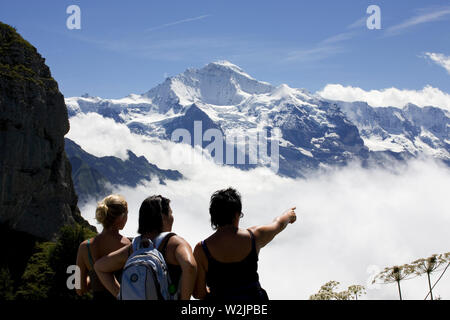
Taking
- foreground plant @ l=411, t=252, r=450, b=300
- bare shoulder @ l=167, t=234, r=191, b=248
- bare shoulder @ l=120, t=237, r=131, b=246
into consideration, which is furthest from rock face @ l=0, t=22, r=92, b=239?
bare shoulder @ l=167, t=234, r=191, b=248

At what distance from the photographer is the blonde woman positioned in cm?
797

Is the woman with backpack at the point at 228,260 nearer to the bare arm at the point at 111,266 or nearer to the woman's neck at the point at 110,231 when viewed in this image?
the bare arm at the point at 111,266

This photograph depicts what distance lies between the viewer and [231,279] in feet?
22.5

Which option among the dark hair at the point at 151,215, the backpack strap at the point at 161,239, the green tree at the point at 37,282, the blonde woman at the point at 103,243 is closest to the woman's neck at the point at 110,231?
the blonde woman at the point at 103,243

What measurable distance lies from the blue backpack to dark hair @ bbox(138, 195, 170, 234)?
0.59 metres

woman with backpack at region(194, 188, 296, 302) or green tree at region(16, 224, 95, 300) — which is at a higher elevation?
green tree at region(16, 224, 95, 300)

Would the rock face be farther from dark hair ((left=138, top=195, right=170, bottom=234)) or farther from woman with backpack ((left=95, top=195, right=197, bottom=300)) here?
dark hair ((left=138, top=195, right=170, bottom=234))

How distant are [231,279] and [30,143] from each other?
69.5 meters

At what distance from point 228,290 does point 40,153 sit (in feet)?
232

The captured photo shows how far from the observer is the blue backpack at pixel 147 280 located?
6355 millimetres

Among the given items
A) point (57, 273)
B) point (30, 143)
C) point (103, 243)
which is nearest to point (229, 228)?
point (103, 243)

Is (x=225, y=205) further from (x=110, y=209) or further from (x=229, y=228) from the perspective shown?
(x=110, y=209)

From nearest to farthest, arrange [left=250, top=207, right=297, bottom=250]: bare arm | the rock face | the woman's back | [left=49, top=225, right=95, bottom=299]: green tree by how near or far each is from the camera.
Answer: [left=250, top=207, right=297, bottom=250]: bare arm < the woman's back < [left=49, top=225, right=95, bottom=299]: green tree < the rock face

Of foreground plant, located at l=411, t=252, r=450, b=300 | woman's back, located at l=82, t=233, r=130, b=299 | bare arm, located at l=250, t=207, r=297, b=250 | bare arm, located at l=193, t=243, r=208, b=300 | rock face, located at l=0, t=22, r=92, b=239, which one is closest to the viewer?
bare arm, located at l=193, t=243, r=208, b=300
